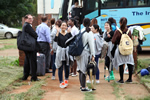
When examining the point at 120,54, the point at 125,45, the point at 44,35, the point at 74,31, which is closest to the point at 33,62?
the point at 44,35

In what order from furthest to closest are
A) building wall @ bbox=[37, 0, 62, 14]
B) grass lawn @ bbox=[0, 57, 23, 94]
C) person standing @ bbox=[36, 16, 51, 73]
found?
1. building wall @ bbox=[37, 0, 62, 14]
2. person standing @ bbox=[36, 16, 51, 73]
3. grass lawn @ bbox=[0, 57, 23, 94]

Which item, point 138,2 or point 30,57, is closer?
point 30,57

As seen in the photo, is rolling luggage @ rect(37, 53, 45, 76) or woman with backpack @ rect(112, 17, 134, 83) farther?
rolling luggage @ rect(37, 53, 45, 76)

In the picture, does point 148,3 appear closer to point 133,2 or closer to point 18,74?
point 133,2

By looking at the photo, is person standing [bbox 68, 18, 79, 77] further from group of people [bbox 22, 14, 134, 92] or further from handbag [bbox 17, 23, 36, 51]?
handbag [bbox 17, 23, 36, 51]

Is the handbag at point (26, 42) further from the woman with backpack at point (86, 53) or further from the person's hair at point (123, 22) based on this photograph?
the person's hair at point (123, 22)

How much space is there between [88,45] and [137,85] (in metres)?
1.90

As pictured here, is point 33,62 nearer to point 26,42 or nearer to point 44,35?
point 26,42

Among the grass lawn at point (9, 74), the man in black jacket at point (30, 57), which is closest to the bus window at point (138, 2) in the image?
the grass lawn at point (9, 74)

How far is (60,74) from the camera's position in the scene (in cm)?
722

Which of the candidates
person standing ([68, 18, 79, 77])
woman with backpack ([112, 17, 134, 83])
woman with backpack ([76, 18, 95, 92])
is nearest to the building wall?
person standing ([68, 18, 79, 77])

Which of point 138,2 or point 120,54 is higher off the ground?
point 138,2

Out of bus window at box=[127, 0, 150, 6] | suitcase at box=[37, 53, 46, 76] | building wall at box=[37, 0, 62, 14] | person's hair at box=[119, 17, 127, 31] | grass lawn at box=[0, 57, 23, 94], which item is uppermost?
building wall at box=[37, 0, 62, 14]

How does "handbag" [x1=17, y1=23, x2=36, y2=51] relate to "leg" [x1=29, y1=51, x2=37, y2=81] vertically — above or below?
above
